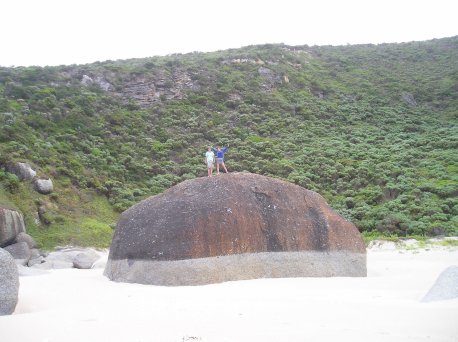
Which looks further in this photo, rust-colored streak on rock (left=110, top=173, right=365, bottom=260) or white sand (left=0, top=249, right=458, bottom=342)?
rust-colored streak on rock (left=110, top=173, right=365, bottom=260)

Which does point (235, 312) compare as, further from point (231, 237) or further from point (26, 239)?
point (26, 239)

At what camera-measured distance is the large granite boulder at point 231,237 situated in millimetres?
12641

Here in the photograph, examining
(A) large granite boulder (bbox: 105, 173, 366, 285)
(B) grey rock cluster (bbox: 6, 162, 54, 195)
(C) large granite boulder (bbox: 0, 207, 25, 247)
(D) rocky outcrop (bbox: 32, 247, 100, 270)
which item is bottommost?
(D) rocky outcrop (bbox: 32, 247, 100, 270)

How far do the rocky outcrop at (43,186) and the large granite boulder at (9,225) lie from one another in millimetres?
4844

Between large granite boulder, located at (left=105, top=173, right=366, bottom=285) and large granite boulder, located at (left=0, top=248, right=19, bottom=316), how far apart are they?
3.99 meters

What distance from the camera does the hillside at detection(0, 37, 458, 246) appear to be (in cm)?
2881

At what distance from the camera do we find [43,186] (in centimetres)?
2766

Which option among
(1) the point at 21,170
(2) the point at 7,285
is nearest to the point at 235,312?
(2) the point at 7,285

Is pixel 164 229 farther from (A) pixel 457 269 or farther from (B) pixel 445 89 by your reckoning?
(B) pixel 445 89

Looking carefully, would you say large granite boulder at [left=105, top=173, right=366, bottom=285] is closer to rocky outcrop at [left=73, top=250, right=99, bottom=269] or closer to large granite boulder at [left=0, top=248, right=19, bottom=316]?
large granite boulder at [left=0, top=248, right=19, bottom=316]

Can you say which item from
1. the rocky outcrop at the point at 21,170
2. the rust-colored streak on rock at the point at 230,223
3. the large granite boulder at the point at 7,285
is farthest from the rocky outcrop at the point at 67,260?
the large granite boulder at the point at 7,285

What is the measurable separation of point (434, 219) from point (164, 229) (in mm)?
19020

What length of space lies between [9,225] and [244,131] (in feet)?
92.0

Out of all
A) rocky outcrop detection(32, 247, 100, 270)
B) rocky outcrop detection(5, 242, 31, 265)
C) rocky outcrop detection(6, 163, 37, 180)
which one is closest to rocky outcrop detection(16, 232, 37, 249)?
rocky outcrop detection(5, 242, 31, 265)
